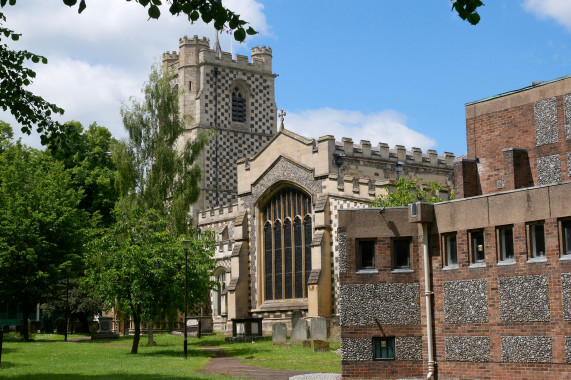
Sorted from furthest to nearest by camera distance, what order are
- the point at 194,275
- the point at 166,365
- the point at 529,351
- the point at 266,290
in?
the point at 266,290, the point at 194,275, the point at 166,365, the point at 529,351

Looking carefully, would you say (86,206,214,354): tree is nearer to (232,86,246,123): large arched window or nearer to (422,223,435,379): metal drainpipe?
(422,223,435,379): metal drainpipe

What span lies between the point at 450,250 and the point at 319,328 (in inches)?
468

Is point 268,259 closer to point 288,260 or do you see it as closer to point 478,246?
point 288,260

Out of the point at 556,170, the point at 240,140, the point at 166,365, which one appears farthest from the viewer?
the point at 240,140

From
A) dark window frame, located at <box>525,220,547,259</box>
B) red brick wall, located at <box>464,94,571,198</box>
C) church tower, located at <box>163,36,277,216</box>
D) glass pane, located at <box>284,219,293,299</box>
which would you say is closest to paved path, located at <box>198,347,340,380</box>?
dark window frame, located at <box>525,220,547,259</box>

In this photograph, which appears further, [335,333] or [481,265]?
[335,333]

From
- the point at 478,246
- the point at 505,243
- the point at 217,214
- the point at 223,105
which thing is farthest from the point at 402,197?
the point at 223,105

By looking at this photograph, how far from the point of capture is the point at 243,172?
44.1 meters

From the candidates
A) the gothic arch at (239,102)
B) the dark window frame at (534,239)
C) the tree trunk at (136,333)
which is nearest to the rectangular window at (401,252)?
the dark window frame at (534,239)

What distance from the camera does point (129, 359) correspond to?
28.7m

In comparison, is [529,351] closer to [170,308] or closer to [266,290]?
[170,308]

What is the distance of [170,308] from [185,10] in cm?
2489

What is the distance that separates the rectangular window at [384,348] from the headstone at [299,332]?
11.7 meters

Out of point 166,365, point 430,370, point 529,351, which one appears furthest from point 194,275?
point 529,351
